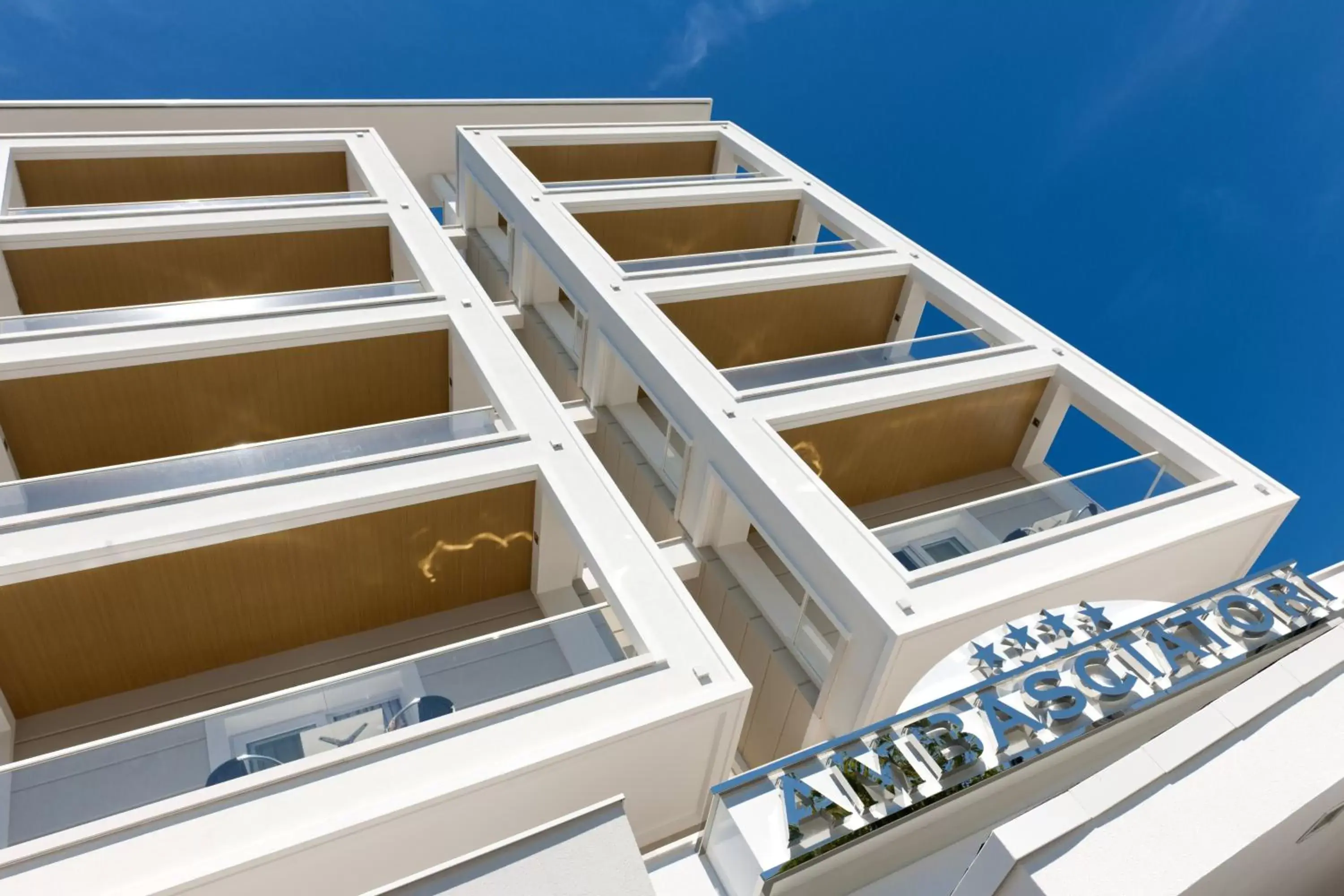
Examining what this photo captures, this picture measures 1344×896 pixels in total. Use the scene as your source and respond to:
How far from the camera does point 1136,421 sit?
436 inches

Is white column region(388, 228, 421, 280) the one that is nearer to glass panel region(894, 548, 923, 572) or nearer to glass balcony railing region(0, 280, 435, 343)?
glass balcony railing region(0, 280, 435, 343)

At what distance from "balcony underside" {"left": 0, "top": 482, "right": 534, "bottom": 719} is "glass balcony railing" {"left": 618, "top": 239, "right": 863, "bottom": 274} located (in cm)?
529

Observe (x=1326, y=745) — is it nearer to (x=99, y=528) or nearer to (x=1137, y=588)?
(x=1137, y=588)

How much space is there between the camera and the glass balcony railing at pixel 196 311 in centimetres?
950

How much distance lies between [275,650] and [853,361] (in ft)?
27.0

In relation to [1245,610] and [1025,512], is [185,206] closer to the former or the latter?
[1025,512]

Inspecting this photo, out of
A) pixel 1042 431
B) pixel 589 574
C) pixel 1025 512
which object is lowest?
pixel 1025 512

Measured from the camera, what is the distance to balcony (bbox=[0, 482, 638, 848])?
6012mm

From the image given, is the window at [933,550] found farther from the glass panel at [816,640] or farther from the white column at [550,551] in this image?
the white column at [550,551]

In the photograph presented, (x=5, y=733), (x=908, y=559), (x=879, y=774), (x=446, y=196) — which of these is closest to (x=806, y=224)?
(x=446, y=196)

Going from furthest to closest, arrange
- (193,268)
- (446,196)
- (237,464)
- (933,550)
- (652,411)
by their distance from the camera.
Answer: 1. (446,196)
2. (652,411)
3. (193,268)
4. (933,550)
5. (237,464)

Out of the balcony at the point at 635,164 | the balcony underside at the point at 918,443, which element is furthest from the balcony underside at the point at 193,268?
the balcony underside at the point at 918,443

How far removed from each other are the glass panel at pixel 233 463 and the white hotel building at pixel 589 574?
37mm

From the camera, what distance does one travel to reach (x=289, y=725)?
6.43 meters
